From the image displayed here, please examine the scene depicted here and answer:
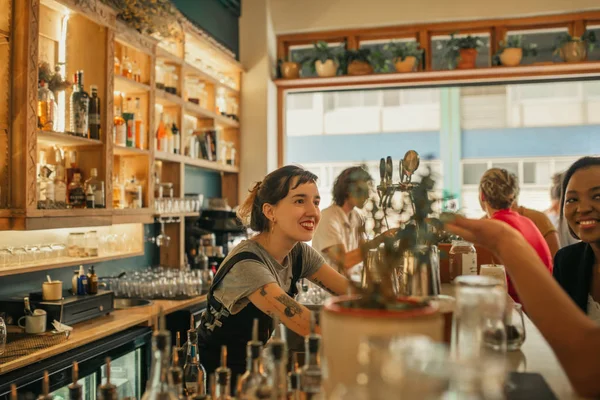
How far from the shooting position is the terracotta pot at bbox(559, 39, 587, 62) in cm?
562

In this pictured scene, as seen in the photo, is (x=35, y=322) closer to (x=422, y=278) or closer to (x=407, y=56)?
(x=422, y=278)

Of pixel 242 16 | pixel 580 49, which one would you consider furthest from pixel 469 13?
pixel 242 16

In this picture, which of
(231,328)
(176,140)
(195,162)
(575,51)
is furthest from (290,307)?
(575,51)

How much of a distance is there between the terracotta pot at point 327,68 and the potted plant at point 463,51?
3.96 ft

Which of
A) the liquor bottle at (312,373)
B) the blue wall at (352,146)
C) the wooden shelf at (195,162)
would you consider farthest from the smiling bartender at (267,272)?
the blue wall at (352,146)

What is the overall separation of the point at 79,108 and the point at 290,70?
3.30 metres

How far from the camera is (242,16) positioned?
6363mm

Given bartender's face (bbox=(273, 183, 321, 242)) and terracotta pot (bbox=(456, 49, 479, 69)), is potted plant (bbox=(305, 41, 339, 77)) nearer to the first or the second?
terracotta pot (bbox=(456, 49, 479, 69))

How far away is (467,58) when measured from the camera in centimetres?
590

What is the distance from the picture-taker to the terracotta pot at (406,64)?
596 centimetres

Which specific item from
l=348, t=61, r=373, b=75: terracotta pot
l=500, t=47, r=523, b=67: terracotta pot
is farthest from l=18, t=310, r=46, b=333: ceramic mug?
l=500, t=47, r=523, b=67: terracotta pot

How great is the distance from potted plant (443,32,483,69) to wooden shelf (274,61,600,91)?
0.24 feet

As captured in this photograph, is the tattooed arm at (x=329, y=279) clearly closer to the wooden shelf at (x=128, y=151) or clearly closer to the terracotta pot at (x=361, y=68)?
the wooden shelf at (x=128, y=151)

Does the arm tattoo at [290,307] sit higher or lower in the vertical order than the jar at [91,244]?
lower
